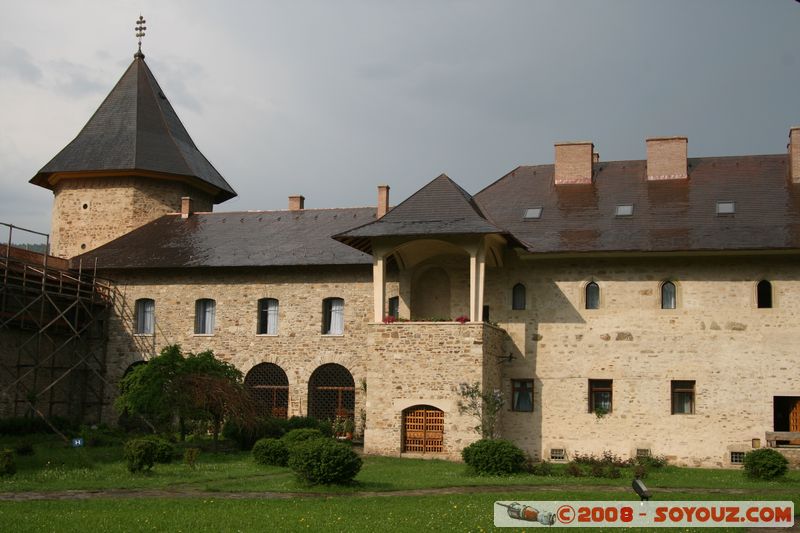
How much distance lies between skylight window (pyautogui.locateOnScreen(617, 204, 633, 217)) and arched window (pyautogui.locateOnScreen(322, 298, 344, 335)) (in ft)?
28.6

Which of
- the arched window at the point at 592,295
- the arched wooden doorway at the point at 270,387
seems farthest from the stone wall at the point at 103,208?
the arched window at the point at 592,295

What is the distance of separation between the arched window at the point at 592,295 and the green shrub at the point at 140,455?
13360 mm

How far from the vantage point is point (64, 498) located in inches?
658

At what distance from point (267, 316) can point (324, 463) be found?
46.1 ft

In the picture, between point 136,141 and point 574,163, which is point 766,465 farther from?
point 136,141

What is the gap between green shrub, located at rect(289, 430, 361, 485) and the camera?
18.0m

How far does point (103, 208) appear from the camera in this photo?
36.1 m

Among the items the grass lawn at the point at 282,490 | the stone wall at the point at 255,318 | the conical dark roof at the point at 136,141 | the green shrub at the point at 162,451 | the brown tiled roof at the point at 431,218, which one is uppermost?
the conical dark roof at the point at 136,141

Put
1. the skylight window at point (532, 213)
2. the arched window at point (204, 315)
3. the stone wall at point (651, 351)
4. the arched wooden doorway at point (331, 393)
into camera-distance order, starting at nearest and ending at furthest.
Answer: the stone wall at point (651, 351) < the skylight window at point (532, 213) < the arched wooden doorway at point (331, 393) < the arched window at point (204, 315)

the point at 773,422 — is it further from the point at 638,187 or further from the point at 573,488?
the point at 573,488

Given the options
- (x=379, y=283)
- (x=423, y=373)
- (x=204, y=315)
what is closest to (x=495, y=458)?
(x=423, y=373)

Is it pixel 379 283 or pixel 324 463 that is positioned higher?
pixel 379 283

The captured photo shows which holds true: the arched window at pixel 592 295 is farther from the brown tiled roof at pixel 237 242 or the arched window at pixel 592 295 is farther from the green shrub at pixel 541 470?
the green shrub at pixel 541 470

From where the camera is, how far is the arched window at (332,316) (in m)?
31.0
